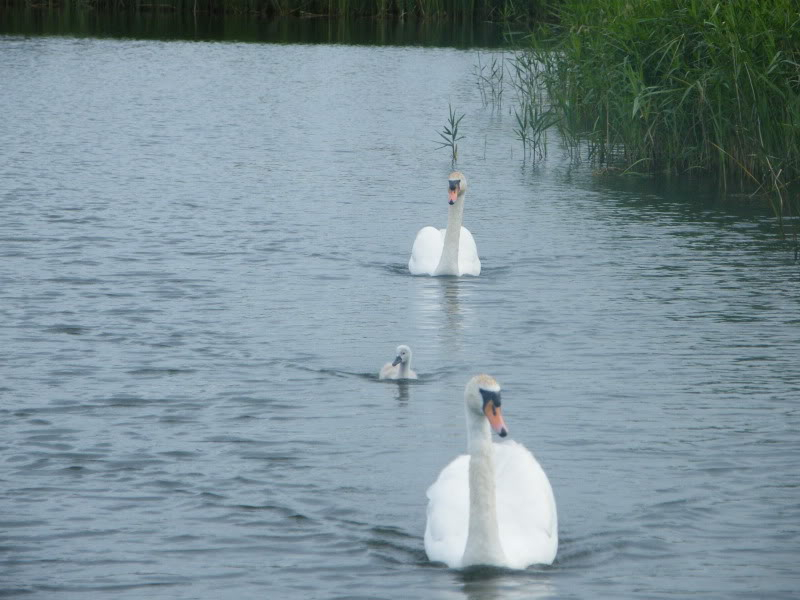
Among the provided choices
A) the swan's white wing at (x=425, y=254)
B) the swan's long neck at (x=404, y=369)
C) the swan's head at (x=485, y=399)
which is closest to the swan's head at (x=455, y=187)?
the swan's white wing at (x=425, y=254)

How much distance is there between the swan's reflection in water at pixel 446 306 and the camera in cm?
1196

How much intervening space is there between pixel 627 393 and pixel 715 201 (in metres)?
8.78

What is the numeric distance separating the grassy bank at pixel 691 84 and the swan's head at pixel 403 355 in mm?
6951

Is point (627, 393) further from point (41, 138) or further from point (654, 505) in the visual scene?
point (41, 138)

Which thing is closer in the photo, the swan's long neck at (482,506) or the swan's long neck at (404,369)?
the swan's long neck at (482,506)

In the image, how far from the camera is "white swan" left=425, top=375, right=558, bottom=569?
6.77m

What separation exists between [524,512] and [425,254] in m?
7.31

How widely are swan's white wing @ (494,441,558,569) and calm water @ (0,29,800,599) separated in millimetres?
126

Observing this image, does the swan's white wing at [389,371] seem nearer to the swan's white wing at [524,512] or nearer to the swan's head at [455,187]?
the swan's white wing at [524,512]

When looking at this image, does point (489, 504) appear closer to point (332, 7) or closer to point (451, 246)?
point (451, 246)

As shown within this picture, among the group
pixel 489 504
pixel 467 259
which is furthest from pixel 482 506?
pixel 467 259

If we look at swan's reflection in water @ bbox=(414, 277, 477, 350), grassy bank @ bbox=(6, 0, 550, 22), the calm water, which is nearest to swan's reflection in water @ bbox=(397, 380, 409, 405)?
the calm water

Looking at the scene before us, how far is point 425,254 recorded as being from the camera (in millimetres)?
14281

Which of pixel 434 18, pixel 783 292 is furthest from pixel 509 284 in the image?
pixel 434 18
